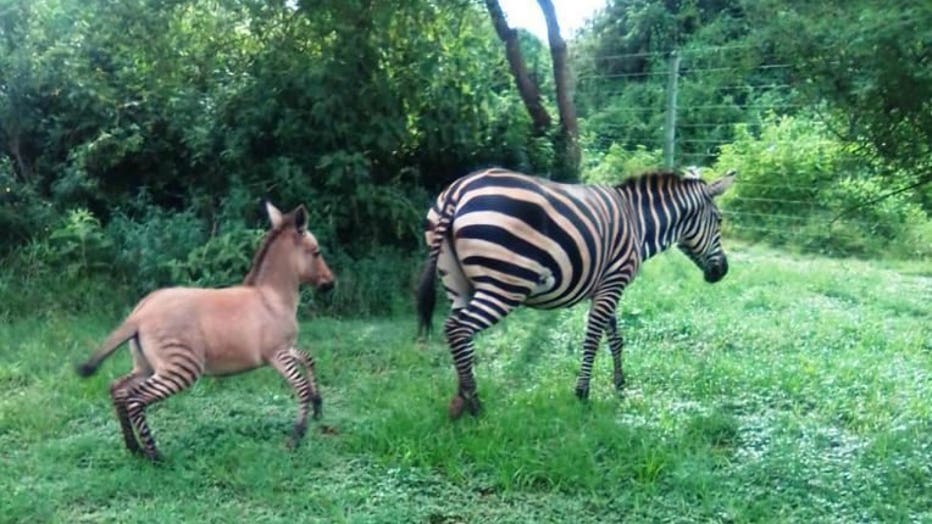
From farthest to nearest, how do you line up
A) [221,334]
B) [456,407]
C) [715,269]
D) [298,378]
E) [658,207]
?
[715,269], [658,207], [456,407], [298,378], [221,334]

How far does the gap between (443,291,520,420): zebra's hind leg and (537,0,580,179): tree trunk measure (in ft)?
15.4

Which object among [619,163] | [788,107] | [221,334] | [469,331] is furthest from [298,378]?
[619,163]

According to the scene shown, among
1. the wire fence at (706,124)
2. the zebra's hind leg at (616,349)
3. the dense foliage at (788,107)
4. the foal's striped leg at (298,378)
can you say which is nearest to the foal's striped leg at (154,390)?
the foal's striped leg at (298,378)

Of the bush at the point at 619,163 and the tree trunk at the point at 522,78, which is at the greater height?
the tree trunk at the point at 522,78

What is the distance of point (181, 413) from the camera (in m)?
5.47

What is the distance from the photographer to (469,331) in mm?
5320

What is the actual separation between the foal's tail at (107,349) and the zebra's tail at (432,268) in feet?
5.23

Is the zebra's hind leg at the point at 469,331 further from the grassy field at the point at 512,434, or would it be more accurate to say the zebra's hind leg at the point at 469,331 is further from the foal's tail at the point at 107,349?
the foal's tail at the point at 107,349

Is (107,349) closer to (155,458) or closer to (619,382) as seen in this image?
(155,458)

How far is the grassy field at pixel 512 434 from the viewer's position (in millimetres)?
4258

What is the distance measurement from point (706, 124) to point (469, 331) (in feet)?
30.4

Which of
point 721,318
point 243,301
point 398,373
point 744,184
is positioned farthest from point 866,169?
point 744,184

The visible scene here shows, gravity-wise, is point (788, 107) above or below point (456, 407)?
above

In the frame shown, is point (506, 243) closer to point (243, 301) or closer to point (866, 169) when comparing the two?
point (243, 301)
